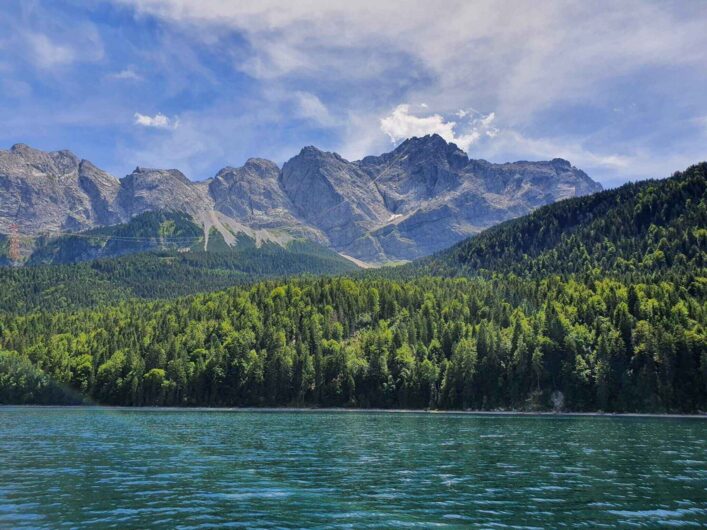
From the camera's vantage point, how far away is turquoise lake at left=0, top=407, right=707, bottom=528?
39344 millimetres

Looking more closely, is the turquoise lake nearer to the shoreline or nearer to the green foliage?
the shoreline

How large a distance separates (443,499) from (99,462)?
127ft

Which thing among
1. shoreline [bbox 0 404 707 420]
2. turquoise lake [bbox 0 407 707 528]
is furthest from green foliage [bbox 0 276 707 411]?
turquoise lake [bbox 0 407 707 528]

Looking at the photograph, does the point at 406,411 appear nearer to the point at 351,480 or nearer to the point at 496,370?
the point at 496,370

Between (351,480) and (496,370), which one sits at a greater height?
(496,370)

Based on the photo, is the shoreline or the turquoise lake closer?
the turquoise lake

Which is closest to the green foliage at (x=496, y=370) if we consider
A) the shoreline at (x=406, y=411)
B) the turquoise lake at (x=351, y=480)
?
the shoreline at (x=406, y=411)

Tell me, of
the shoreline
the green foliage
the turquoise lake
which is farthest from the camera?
the green foliage

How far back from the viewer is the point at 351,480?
5397 centimetres

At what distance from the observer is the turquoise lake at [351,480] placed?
39.3 meters

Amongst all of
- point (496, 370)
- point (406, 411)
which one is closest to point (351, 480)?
point (406, 411)

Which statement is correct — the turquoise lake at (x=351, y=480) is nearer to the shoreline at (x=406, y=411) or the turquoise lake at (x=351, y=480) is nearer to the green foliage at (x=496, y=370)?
the shoreline at (x=406, y=411)

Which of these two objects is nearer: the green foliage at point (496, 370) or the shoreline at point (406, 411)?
the shoreline at point (406, 411)

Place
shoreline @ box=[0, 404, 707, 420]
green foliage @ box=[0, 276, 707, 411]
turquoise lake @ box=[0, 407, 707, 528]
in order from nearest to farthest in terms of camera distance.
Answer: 1. turquoise lake @ box=[0, 407, 707, 528]
2. shoreline @ box=[0, 404, 707, 420]
3. green foliage @ box=[0, 276, 707, 411]
